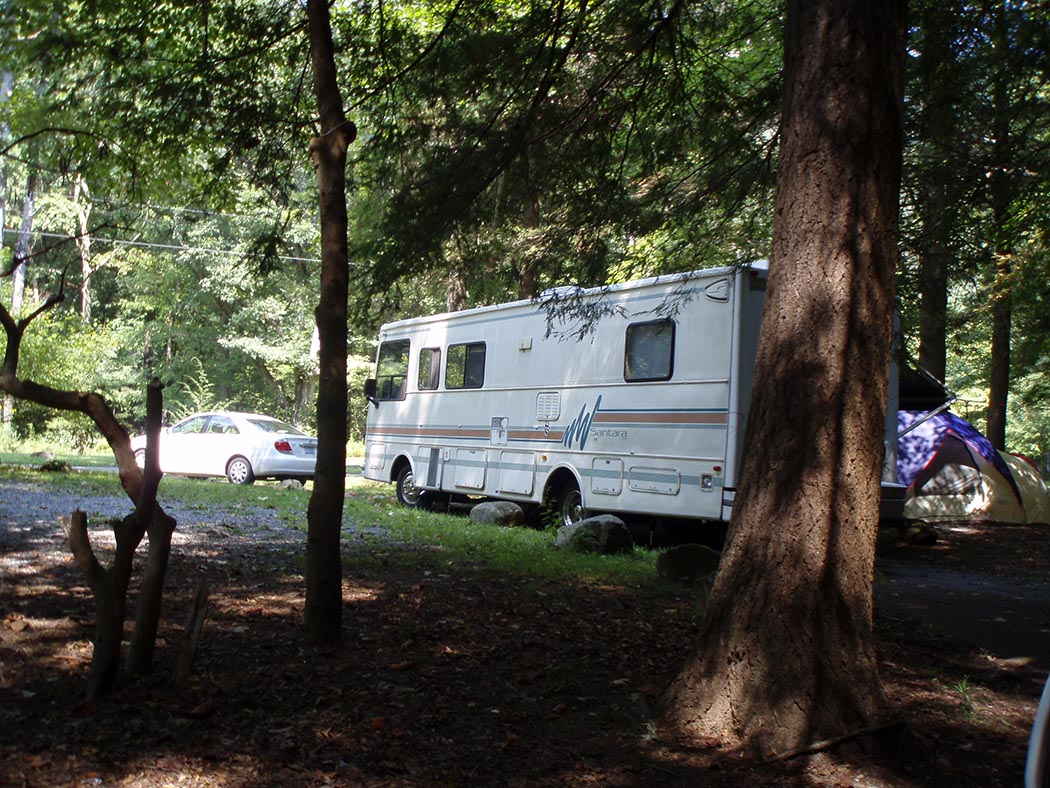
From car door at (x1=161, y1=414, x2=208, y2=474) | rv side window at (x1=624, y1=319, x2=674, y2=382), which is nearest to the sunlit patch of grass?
rv side window at (x1=624, y1=319, x2=674, y2=382)

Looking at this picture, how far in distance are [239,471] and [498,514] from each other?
9.12 metres

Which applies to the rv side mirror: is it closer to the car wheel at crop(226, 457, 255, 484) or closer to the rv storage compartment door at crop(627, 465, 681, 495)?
the car wheel at crop(226, 457, 255, 484)

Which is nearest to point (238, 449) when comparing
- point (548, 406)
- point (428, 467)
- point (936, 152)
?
point (428, 467)

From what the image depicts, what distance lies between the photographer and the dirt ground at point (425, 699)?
3982 millimetres

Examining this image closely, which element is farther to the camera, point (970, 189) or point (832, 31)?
point (970, 189)

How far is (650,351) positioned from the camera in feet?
39.4

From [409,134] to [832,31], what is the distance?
425cm

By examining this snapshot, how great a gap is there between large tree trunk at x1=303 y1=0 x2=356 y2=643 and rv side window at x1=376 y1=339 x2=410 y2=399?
447 inches

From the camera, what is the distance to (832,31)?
15.0 ft

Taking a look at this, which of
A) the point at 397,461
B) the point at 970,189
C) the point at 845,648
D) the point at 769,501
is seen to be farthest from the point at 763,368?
the point at 397,461

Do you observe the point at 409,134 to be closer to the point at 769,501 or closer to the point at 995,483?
the point at 769,501

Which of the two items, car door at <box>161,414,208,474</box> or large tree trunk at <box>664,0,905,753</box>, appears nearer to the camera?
large tree trunk at <box>664,0,905,753</box>

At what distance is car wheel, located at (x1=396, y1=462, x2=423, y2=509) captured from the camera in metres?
16.7

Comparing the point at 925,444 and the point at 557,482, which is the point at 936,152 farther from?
the point at 925,444
